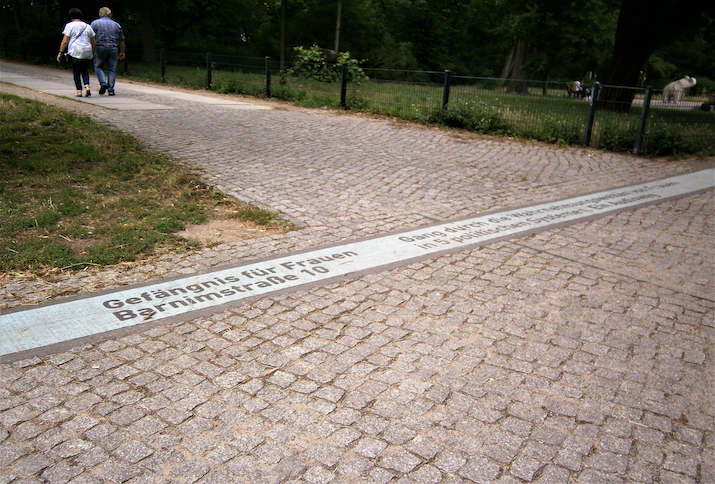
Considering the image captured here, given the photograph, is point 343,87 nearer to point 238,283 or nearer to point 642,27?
point 642,27

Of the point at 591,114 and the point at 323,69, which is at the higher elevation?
the point at 323,69

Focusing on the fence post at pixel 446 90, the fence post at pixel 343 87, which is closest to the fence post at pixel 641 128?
the fence post at pixel 446 90

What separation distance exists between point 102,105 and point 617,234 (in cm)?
1076

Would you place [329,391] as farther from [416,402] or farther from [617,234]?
[617,234]

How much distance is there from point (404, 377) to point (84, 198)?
470 centimetres

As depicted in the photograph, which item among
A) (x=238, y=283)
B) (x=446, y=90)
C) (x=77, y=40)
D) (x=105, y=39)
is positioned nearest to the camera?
(x=238, y=283)

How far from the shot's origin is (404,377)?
371cm

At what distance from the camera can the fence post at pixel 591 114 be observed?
1233 centimetres

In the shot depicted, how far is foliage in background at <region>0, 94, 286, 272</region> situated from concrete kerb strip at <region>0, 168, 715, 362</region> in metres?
→ 0.80

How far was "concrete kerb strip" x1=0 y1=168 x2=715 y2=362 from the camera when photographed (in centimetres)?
405

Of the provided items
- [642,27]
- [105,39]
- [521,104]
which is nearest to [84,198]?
[105,39]

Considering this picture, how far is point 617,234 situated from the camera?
689cm

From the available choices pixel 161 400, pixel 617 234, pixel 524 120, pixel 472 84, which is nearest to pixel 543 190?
pixel 617 234

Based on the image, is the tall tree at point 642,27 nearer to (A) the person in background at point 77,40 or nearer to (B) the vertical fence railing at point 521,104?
(B) the vertical fence railing at point 521,104
